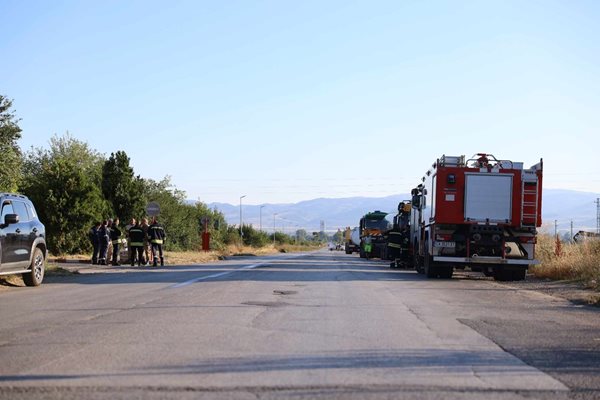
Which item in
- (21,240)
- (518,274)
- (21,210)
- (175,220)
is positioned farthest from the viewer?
(175,220)

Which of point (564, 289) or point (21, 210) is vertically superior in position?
point (21, 210)

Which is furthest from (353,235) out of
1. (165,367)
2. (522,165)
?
(165,367)

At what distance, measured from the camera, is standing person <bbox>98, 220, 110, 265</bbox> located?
27.5 metres

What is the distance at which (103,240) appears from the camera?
27609 mm

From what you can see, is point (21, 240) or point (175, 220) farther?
point (175, 220)

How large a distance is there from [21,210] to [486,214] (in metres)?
12.7

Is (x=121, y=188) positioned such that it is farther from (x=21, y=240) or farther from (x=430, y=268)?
(x=21, y=240)

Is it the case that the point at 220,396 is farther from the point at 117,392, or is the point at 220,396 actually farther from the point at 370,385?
the point at 370,385

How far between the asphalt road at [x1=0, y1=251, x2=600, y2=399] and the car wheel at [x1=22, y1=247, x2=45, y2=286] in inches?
52.2

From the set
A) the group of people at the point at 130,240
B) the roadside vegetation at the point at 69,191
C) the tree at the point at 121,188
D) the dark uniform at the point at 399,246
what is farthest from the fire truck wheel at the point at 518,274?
the tree at the point at 121,188

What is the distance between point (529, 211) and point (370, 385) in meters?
16.1

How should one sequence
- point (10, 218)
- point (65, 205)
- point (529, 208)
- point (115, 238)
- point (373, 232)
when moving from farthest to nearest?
point (373, 232) → point (65, 205) → point (115, 238) → point (529, 208) → point (10, 218)

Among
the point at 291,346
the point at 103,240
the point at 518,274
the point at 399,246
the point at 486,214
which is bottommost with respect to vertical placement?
the point at 291,346

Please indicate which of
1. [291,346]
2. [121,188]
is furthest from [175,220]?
[291,346]
